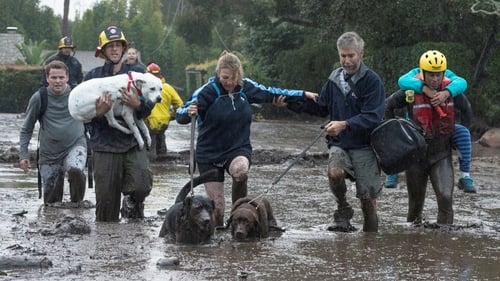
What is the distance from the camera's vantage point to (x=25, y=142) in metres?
11.5

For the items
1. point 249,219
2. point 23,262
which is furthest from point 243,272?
point 249,219

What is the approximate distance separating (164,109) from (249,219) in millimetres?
9013

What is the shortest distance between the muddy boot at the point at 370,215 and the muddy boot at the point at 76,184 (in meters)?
3.42

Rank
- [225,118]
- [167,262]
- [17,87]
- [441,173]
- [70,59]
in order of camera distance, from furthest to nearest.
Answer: [17,87] < [70,59] < [441,173] < [225,118] < [167,262]

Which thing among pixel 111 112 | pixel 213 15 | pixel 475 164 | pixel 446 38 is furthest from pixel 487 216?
pixel 213 15

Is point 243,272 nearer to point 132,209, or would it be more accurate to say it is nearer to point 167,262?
point 167,262

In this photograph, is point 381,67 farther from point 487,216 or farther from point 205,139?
point 205,139

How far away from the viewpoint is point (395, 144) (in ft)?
31.6

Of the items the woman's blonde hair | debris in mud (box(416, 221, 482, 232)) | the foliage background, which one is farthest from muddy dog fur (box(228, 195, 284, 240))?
the foliage background

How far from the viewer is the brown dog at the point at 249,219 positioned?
9.26 meters

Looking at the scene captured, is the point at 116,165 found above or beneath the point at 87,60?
above

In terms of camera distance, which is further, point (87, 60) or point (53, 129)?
point (87, 60)

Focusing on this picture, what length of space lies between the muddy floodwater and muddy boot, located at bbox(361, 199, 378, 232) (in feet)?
0.38

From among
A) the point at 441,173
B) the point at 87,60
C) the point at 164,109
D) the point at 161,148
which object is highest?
the point at 441,173
